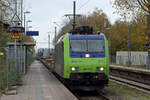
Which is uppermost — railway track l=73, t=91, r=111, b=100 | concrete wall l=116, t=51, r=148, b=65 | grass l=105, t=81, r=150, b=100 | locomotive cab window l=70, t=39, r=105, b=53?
locomotive cab window l=70, t=39, r=105, b=53

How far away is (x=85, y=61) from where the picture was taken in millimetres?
15102

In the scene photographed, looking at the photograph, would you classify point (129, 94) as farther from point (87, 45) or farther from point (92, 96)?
point (87, 45)

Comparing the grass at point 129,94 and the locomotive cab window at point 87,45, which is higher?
the locomotive cab window at point 87,45

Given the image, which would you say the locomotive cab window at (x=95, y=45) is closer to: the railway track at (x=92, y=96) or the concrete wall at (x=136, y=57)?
the railway track at (x=92, y=96)

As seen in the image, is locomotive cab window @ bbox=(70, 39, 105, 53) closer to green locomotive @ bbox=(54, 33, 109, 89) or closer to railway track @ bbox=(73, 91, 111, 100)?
green locomotive @ bbox=(54, 33, 109, 89)

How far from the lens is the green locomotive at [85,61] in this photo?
585 inches

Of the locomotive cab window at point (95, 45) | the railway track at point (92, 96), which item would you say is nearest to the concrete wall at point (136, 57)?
the railway track at point (92, 96)

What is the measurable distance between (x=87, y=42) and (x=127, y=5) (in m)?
14.3

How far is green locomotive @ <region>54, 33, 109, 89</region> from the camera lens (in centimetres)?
1486

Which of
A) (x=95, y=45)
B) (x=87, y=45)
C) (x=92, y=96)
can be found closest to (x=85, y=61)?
(x=87, y=45)

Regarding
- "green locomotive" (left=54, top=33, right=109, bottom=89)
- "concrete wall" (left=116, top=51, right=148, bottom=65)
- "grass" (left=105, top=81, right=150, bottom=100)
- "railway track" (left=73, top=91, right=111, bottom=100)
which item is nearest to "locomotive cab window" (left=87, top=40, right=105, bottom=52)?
"green locomotive" (left=54, top=33, right=109, bottom=89)

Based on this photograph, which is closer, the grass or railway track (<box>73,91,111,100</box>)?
the grass

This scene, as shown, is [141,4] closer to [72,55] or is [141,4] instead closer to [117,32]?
[72,55]

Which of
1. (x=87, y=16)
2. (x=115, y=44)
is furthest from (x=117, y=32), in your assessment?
(x=87, y=16)
